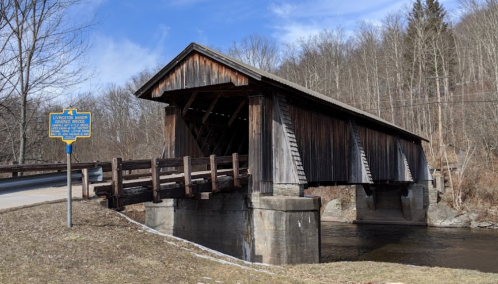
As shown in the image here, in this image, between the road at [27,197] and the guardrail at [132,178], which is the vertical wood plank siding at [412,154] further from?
the road at [27,197]

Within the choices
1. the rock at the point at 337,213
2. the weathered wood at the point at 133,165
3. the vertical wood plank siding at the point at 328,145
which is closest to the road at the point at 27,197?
the weathered wood at the point at 133,165

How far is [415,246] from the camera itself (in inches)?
776

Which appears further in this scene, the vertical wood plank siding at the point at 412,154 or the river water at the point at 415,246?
the vertical wood plank siding at the point at 412,154

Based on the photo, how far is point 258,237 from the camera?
1203 centimetres

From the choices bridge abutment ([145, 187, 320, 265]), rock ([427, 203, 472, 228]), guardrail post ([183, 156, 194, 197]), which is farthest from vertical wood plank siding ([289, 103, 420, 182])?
rock ([427, 203, 472, 228])

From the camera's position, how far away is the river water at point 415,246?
16047 mm

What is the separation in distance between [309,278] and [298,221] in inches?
130

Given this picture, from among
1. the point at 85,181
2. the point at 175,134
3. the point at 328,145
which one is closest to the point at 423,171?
the point at 328,145

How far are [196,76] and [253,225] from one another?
16.3ft

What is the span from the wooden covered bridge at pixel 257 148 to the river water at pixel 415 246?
335 cm

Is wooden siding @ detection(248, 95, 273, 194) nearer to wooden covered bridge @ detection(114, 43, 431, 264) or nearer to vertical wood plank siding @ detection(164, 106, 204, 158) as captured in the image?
wooden covered bridge @ detection(114, 43, 431, 264)

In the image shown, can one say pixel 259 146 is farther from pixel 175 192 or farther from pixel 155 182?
pixel 155 182

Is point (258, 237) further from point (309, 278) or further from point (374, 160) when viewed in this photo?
point (374, 160)

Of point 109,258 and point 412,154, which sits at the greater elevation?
point 412,154
